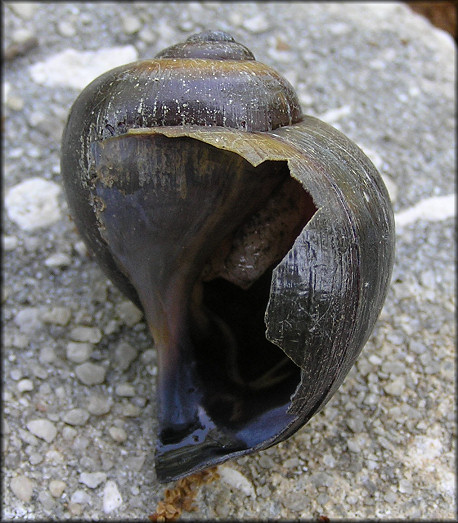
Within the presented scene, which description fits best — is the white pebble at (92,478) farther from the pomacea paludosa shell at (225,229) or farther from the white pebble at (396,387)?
the white pebble at (396,387)

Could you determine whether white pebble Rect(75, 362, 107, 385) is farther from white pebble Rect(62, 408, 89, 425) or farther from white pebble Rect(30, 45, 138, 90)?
white pebble Rect(30, 45, 138, 90)

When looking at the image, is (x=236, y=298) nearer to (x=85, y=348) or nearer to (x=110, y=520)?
(x=85, y=348)

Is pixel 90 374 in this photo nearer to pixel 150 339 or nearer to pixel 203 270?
pixel 150 339

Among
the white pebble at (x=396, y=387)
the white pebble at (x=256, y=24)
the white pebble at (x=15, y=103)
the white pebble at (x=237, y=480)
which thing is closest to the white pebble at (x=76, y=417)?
the white pebble at (x=237, y=480)

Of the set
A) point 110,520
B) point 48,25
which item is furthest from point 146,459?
point 48,25

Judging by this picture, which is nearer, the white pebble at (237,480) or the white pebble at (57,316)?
the white pebble at (237,480)

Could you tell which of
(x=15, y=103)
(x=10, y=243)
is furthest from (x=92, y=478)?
(x=15, y=103)
